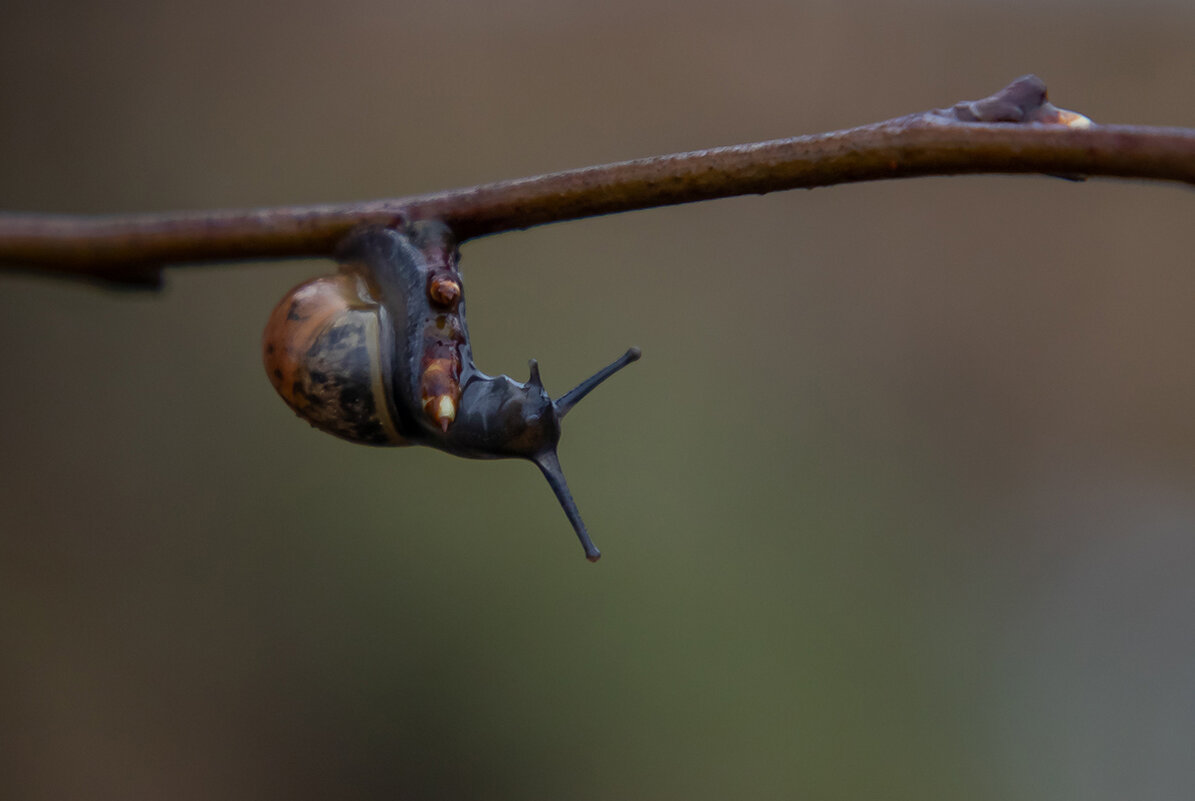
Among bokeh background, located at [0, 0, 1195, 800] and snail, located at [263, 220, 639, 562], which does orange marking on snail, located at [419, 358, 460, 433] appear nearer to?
snail, located at [263, 220, 639, 562]

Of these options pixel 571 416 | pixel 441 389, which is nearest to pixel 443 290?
pixel 441 389

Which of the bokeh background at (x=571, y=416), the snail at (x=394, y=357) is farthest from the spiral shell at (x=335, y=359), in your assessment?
the bokeh background at (x=571, y=416)

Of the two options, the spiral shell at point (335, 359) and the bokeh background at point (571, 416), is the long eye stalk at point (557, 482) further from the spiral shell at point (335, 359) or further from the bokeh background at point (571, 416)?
the bokeh background at point (571, 416)

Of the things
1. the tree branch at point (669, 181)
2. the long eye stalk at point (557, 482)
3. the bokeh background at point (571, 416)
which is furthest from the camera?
the bokeh background at point (571, 416)

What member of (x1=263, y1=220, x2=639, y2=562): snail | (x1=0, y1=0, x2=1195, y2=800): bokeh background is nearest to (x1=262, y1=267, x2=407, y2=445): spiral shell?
(x1=263, y1=220, x2=639, y2=562): snail

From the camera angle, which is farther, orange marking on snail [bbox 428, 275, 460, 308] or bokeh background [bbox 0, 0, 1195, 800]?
bokeh background [bbox 0, 0, 1195, 800]

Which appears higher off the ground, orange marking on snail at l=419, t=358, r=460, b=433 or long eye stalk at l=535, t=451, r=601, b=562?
orange marking on snail at l=419, t=358, r=460, b=433
